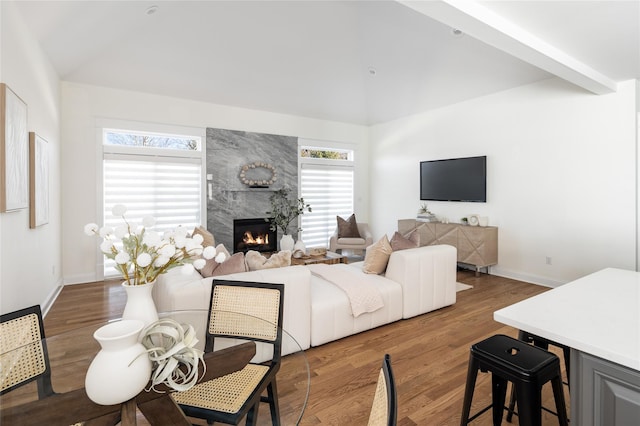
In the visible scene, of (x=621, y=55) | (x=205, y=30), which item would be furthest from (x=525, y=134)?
(x=205, y=30)

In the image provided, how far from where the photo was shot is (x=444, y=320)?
129 inches

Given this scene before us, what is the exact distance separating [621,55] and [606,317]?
3.19 m

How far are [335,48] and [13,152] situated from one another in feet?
14.3

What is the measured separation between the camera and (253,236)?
6.14 meters

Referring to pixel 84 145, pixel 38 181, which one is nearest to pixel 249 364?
pixel 38 181

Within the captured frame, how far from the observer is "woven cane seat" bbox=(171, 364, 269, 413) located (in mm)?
1257

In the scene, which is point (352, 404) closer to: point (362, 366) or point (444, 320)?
point (362, 366)

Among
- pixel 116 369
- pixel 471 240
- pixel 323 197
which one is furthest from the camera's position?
pixel 323 197

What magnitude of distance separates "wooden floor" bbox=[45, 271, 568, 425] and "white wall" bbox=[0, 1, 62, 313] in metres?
0.48

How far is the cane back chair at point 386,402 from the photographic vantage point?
710 millimetres

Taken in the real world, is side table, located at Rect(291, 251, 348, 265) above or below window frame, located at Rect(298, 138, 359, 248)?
below

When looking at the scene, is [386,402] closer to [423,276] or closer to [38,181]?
[423,276]

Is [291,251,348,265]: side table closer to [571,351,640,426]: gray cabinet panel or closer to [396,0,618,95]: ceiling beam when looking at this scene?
[396,0,618,95]: ceiling beam

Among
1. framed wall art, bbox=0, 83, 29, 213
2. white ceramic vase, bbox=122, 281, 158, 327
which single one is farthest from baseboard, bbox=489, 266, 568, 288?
framed wall art, bbox=0, 83, 29, 213
